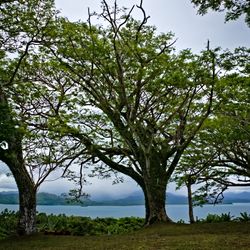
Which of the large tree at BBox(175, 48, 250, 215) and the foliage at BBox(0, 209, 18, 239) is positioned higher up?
the large tree at BBox(175, 48, 250, 215)

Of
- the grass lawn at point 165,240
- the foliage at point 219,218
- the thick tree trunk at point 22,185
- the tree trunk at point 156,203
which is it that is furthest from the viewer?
the foliage at point 219,218

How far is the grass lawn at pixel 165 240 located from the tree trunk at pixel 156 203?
68 cm

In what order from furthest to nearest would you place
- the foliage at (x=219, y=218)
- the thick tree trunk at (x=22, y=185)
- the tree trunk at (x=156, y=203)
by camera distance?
the foliage at (x=219, y=218) < the tree trunk at (x=156, y=203) < the thick tree trunk at (x=22, y=185)

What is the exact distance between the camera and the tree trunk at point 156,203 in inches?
505

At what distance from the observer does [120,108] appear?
1346 centimetres

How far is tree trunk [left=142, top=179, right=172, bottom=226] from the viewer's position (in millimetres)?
12820

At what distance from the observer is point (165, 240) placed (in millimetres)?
9188

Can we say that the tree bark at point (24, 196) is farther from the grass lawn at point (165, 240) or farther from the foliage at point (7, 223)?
Answer: the foliage at point (7, 223)

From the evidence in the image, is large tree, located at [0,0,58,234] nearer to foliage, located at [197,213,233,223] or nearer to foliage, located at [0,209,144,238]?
foliage, located at [0,209,144,238]

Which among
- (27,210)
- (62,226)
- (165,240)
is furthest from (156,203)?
(62,226)

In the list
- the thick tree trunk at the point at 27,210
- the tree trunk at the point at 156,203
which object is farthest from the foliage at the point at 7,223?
the tree trunk at the point at 156,203

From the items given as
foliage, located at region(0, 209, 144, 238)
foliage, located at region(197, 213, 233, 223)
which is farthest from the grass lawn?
foliage, located at region(197, 213, 233, 223)

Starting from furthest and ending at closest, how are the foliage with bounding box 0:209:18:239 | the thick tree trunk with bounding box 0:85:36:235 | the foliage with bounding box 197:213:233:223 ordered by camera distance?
1. the foliage with bounding box 197:213:233:223
2. the foliage with bounding box 0:209:18:239
3. the thick tree trunk with bounding box 0:85:36:235

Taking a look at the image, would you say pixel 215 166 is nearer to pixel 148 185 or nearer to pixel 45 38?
pixel 148 185
